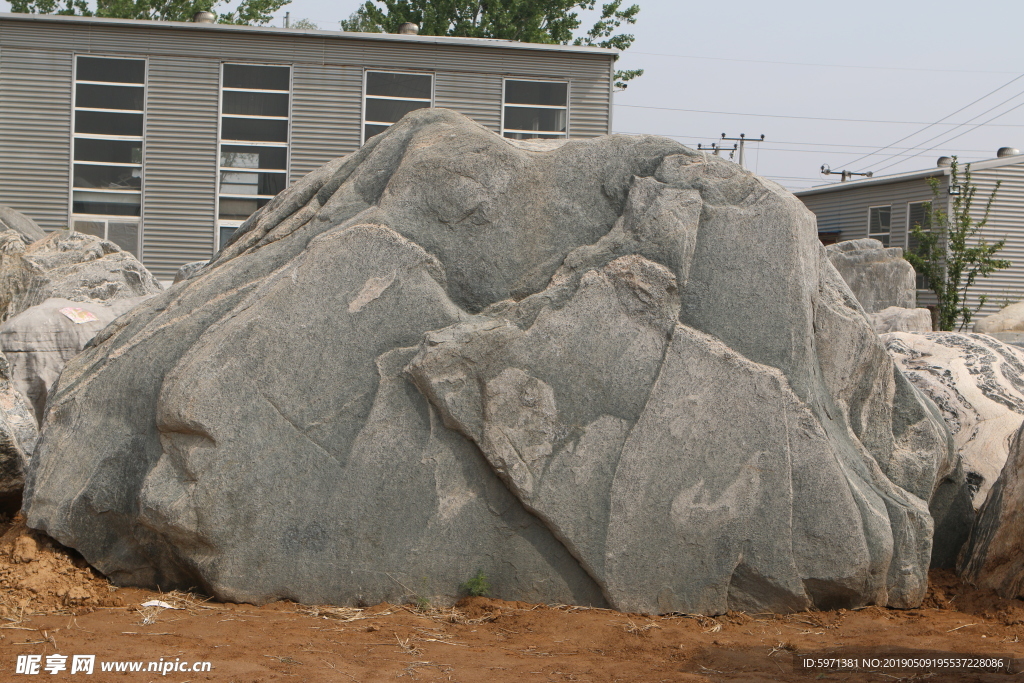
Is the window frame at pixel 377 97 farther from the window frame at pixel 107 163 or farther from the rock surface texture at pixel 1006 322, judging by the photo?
the rock surface texture at pixel 1006 322

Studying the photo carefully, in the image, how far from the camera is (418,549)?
432 cm

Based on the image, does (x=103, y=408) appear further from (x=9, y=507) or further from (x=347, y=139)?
(x=347, y=139)

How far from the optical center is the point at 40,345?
713 cm

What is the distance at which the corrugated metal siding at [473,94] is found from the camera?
17.6 meters

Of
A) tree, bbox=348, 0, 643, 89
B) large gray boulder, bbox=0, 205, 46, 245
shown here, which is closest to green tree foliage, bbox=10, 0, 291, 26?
tree, bbox=348, 0, 643, 89

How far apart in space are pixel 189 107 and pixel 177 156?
94 cm

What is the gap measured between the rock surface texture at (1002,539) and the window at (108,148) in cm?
1565

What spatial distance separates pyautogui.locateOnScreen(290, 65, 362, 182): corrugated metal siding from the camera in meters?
17.2

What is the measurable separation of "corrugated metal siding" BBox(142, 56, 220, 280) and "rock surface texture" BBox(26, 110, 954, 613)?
42.9 ft

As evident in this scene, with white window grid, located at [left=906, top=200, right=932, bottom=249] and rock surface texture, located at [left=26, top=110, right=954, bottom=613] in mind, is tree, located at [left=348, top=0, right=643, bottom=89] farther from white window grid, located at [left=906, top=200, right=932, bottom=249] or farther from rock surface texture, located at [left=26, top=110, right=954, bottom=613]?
rock surface texture, located at [left=26, top=110, right=954, bottom=613]

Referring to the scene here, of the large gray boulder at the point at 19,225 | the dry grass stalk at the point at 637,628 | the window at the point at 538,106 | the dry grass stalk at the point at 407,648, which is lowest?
the dry grass stalk at the point at 407,648

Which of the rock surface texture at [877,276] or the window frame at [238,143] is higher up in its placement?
the window frame at [238,143]

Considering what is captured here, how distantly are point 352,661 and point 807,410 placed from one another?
7.70ft

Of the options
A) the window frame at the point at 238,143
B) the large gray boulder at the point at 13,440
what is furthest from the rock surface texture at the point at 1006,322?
the large gray boulder at the point at 13,440
